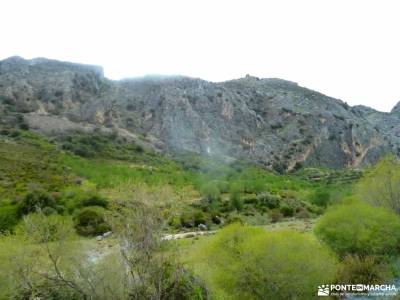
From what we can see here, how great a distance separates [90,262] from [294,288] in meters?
8.08

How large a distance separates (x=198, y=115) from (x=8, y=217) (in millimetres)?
93914

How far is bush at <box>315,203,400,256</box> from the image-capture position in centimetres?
2483

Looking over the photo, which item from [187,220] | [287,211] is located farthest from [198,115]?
[187,220]

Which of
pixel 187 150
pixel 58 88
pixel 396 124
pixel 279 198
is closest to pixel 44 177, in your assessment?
pixel 279 198

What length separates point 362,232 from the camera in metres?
24.9

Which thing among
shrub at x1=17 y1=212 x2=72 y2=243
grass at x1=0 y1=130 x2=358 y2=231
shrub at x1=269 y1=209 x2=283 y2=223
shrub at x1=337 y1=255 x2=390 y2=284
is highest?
shrub at x1=17 y1=212 x2=72 y2=243

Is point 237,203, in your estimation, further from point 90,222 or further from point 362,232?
point 362,232

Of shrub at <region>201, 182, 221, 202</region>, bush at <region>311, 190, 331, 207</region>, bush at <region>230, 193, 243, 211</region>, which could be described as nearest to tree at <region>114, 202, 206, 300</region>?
bush at <region>230, 193, 243, 211</region>

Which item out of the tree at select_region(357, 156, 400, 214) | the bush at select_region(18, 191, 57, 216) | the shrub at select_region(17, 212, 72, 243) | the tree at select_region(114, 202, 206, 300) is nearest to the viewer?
the tree at select_region(114, 202, 206, 300)

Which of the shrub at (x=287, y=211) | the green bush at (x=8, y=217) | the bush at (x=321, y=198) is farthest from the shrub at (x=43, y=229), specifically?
the bush at (x=321, y=198)

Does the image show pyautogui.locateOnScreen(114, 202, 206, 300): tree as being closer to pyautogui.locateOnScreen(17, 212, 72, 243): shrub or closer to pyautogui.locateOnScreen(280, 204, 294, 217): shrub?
pyautogui.locateOnScreen(17, 212, 72, 243): shrub

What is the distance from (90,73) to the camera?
151 m

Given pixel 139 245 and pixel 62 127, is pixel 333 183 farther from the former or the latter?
pixel 139 245

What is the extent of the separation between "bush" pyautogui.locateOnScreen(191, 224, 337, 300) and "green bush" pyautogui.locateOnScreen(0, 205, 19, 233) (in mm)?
→ 28534
